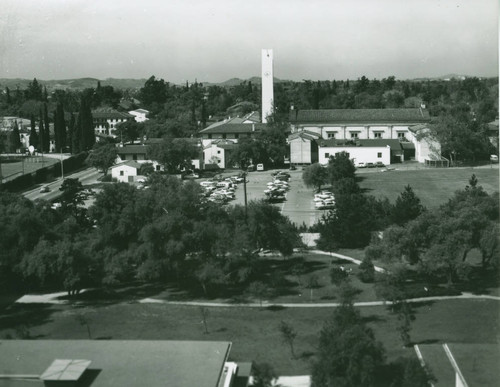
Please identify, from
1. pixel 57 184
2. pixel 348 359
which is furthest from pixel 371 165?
pixel 348 359

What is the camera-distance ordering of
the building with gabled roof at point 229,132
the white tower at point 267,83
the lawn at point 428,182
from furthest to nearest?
the white tower at point 267,83 < the building with gabled roof at point 229,132 < the lawn at point 428,182

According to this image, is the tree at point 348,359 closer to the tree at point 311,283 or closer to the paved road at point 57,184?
the tree at point 311,283

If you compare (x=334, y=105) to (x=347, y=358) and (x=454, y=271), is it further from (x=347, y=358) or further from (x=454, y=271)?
(x=347, y=358)

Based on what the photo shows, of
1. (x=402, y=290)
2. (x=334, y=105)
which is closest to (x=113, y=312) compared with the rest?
(x=402, y=290)

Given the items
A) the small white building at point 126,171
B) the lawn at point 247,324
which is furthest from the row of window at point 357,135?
the lawn at point 247,324

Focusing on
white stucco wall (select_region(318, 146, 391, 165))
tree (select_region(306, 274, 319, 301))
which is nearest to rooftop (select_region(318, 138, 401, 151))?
white stucco wall (select_region(318, 146, 391, 165))
